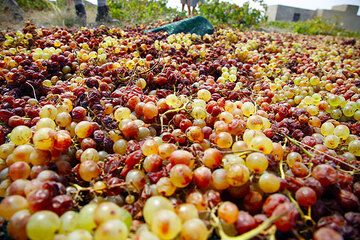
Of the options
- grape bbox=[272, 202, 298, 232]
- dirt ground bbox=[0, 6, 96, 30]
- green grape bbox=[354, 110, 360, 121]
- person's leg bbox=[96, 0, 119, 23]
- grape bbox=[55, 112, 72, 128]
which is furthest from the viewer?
person's leg bbox=[96, 0, 119, 23]

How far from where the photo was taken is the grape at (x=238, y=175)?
43.9 inches

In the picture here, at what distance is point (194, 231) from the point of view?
0.93 meters

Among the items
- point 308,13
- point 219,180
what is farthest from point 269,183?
point 308,13

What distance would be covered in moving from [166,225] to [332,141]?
1.20m

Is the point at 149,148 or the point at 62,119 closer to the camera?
→ the point at 149,148

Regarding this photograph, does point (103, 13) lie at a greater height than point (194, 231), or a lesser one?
greater

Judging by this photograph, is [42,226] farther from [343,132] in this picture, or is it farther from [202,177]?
A: [343,132]

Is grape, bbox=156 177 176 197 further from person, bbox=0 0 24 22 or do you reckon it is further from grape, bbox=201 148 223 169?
person, bbox=0 0 24 22

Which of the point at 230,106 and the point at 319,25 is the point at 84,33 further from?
the point at 319,25

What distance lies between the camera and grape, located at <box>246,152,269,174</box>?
1199mm

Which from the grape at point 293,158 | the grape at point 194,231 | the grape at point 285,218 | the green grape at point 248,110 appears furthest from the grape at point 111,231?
the green grape at point 248,110

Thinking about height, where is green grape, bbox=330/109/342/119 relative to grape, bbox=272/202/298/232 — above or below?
above

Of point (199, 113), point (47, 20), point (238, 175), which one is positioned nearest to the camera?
point (238, 175)

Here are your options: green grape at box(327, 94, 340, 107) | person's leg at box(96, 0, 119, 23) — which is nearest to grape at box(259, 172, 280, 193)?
green grape at box(327, 94, 340, 107)
